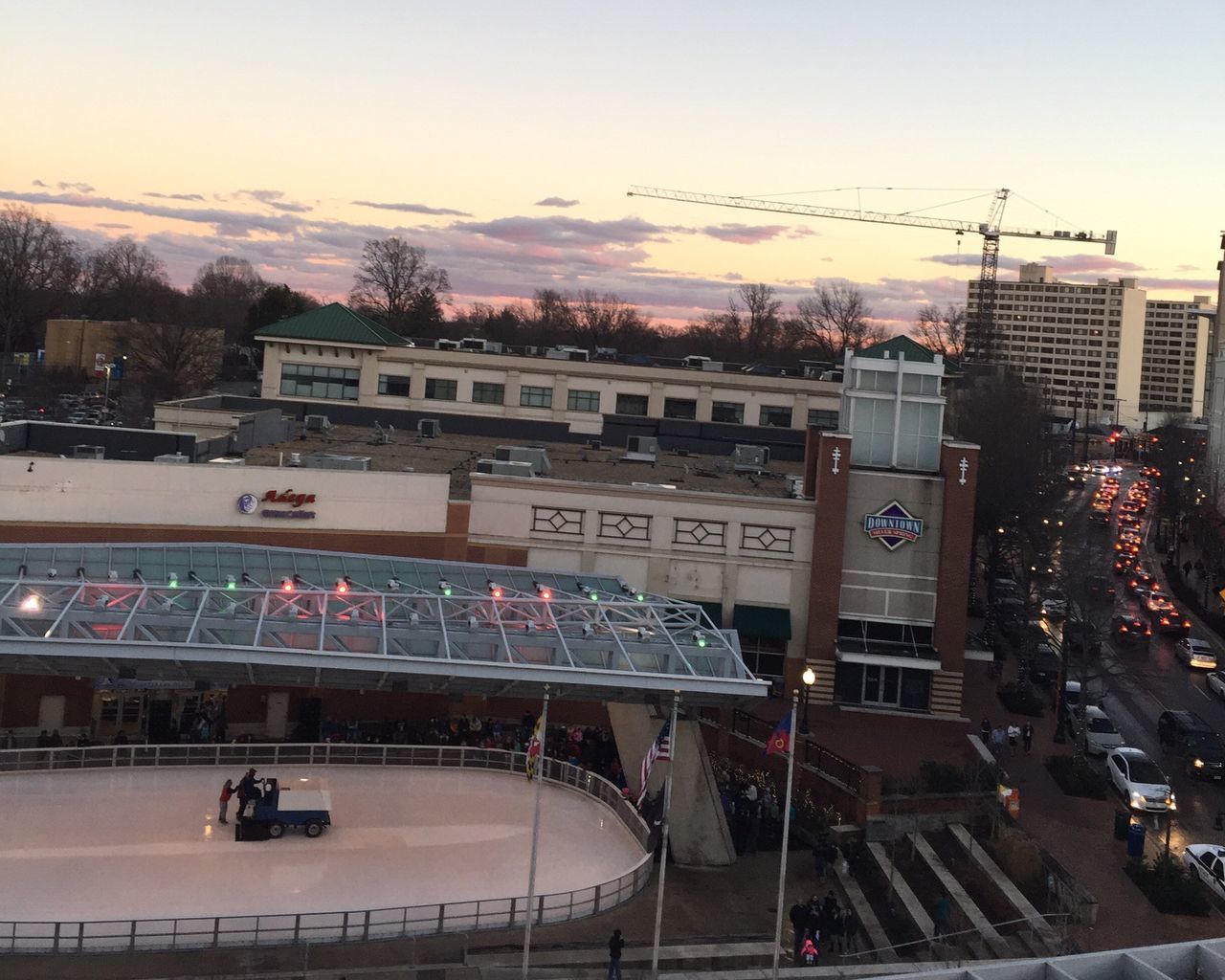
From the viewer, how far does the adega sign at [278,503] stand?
36.2 m

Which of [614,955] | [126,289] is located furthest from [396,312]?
[614,955]

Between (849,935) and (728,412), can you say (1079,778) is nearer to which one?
(849,935)

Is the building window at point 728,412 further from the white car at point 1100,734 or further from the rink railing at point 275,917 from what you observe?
the rink railing at point 275,917

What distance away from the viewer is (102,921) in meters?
20.5

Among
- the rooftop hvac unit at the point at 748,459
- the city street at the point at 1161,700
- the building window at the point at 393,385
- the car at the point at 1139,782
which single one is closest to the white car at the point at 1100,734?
the city street at the point at 1161,700

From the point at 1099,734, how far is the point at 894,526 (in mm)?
8606

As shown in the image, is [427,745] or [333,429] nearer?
[427,745]

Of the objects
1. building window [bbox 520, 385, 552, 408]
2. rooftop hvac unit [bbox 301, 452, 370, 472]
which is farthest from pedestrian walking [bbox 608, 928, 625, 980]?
building window [bbox 520, 385, 552, 408]

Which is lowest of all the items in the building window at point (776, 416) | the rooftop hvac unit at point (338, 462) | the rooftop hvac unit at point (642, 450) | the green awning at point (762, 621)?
the green awning at point (762, 621)

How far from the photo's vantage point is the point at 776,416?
62.5m

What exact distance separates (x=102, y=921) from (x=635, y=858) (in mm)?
10785

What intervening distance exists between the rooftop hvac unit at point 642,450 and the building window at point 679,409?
1231 cm

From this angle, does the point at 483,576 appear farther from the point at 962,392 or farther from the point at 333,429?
the point at 962,392

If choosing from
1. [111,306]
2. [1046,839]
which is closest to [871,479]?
[1046,839]
